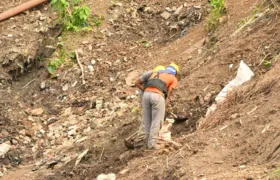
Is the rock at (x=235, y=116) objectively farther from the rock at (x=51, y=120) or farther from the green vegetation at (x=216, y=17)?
→ the rock at (x=51, y=120)

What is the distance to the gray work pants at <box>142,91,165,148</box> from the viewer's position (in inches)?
376

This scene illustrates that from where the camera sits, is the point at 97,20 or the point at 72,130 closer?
the point at 72,130

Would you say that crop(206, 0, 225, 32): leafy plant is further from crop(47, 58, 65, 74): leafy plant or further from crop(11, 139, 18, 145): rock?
crop(11, 139, 18, 145): rock

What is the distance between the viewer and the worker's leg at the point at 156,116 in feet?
31.3

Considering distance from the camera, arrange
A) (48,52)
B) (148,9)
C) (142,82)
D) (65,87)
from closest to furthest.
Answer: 1. (142,82)
2. (65,87)
3. (48,52)
4. (148,9)

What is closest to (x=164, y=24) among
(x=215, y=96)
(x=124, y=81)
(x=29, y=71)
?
(x=124, y=81)

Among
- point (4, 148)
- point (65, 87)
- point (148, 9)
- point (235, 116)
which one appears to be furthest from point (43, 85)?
point (235, 116)

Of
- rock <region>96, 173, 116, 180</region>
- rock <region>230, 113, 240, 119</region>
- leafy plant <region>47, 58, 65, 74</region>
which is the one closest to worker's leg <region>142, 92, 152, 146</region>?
rock <region>96, 173, 116, 180</region>

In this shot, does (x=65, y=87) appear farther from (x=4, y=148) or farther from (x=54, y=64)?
(x=4, y=148)

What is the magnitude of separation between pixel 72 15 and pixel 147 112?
17.5 ft

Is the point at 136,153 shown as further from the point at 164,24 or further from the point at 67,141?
the point at 164,24

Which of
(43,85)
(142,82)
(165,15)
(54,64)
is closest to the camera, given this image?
(142,82)

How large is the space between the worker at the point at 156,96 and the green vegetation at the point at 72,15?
16.3 ft

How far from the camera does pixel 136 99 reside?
1218 cm
